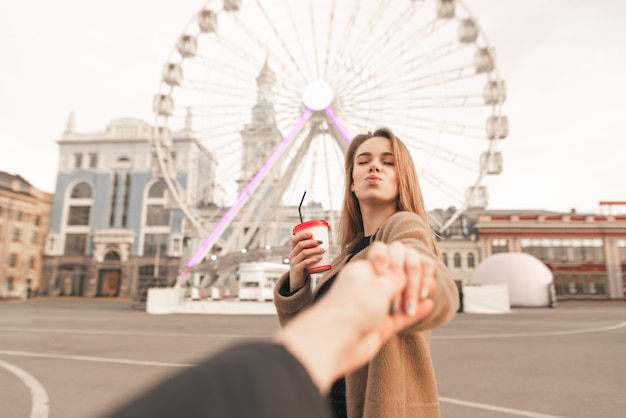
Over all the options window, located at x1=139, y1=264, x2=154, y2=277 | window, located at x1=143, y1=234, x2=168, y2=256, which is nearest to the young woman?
window, located at x1=139, y1=264, x2=154, y2=277

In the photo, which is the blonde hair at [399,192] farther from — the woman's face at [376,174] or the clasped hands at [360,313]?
the clasped hands at [360,313]

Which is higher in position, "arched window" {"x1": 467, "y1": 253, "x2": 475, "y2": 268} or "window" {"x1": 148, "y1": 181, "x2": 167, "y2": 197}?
"window" {"x1": 148, "y1": 181, "x2": 167, "y2": 197}

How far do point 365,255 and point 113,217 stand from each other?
49214 millimetres

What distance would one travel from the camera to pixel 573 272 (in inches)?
1694

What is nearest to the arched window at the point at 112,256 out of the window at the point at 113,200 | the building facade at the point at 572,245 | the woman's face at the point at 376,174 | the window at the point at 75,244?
the window at the point at 75,244

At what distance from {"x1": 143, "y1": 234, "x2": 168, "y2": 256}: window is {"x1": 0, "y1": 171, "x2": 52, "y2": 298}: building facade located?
35.6ft

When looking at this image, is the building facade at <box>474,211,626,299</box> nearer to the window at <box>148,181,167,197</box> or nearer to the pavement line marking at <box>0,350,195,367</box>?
the window at <box>148,181,167,197</box>

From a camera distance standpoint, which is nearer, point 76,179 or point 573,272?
point 573,272

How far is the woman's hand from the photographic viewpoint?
1611 millimetres

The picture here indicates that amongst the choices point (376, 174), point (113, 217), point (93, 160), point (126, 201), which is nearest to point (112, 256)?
point (113, 217)

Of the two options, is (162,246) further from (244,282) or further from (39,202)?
(244,282)

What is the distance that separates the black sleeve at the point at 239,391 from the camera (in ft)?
1.35

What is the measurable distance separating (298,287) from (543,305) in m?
34.3

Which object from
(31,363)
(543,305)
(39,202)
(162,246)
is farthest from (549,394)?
(39,202)
